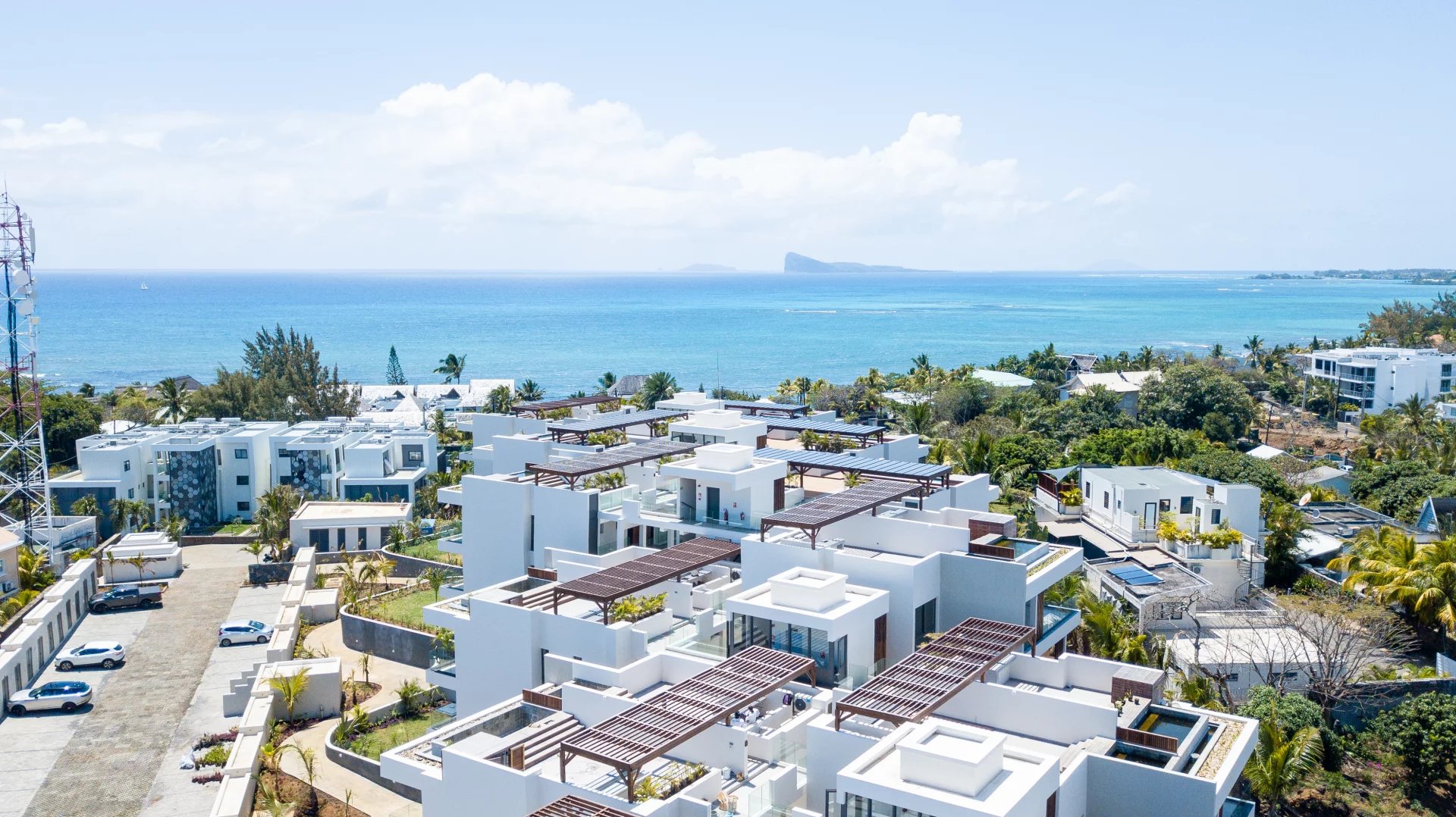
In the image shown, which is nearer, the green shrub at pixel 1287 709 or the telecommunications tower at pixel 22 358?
the green shrub at pixel 1287 709

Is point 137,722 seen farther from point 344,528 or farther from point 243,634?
point 344,528

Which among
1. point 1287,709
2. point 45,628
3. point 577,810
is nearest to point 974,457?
point 1287,709

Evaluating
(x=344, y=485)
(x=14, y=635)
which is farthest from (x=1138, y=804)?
(x=344, y=485)

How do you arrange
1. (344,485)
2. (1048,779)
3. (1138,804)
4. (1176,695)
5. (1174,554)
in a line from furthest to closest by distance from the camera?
(344,485)
(1174,554)
(1176,695)
(1138,804)
(1048,779)

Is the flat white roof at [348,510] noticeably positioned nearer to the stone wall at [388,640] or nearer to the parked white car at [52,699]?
the stone wall at [388,640]

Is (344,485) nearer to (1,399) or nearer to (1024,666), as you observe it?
(1,399)

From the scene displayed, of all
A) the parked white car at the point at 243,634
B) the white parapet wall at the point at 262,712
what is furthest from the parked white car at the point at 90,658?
the white parapet wall at the point at 262,712

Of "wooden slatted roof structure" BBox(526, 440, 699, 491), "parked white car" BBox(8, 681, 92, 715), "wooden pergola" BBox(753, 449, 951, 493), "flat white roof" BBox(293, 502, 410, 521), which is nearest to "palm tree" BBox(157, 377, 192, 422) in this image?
"flat white roof" BBox(293, 502, 410, 521)
